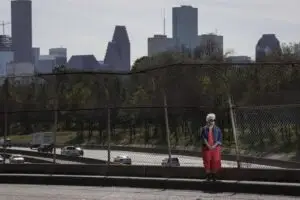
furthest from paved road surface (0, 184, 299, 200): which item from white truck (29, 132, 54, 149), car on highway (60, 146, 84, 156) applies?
white truck (29, 132, 54, 149)

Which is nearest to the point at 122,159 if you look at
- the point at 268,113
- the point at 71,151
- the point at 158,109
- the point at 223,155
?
the point at 71,151

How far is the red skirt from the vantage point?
13617 mm

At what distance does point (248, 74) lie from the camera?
1920cm

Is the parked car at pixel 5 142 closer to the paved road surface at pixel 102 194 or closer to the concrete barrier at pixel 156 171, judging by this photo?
the concrete barrier at pixel 156 171

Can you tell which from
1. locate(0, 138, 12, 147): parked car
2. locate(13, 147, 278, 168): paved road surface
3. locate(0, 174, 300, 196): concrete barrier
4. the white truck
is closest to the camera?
locate(0, 174, 300, 196): concrete barrier

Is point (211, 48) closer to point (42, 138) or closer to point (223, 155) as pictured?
point (42, 138)

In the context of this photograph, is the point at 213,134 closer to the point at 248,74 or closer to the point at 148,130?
the point at 148,130

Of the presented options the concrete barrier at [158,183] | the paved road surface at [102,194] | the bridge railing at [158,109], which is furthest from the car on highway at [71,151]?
the paved road surface at [102,194]

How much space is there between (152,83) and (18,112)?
13.7 ft

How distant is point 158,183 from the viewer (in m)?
14.3

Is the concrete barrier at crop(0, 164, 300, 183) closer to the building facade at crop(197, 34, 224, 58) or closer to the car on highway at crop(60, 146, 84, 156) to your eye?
the car on highway at crop(60, 146, 84, 156)

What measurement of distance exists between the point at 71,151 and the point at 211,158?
6.60 m

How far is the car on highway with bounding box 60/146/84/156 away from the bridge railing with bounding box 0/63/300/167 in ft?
0.81

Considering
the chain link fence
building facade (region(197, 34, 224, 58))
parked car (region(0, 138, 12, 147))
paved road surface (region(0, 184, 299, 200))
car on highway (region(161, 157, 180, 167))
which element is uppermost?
building facade (region(197, 34, 224, 58))
